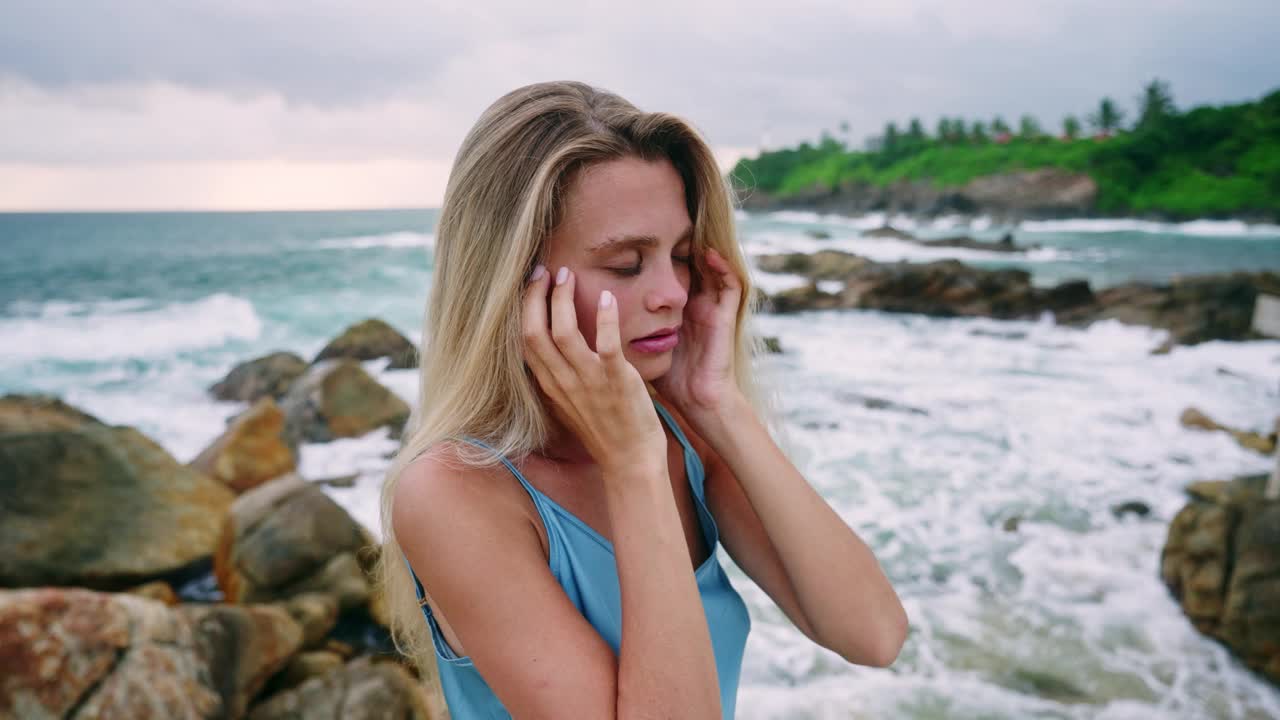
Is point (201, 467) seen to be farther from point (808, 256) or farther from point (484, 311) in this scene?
point (808, 256)

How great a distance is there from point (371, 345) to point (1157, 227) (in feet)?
201

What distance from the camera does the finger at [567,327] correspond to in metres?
1.40

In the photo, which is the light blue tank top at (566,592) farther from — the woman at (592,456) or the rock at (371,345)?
the rock at (371,345)

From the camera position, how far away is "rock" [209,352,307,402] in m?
12.4

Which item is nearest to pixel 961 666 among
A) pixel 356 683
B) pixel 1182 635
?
pixel 1182 635

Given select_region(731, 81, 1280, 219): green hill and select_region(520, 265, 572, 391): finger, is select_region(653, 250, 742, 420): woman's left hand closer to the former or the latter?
select_region(520, 265, 572, 391): finger

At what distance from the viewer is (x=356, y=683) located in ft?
12.0

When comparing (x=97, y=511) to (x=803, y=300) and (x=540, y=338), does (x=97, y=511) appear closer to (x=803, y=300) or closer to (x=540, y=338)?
(x=540, y=338)

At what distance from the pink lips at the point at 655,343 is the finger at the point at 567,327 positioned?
0.67ft

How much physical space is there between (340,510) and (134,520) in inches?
52.3

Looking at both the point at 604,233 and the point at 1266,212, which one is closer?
the point at 604,233

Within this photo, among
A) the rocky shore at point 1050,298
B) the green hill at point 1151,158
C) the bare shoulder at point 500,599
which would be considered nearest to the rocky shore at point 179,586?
the bare shoulder at point 500,599

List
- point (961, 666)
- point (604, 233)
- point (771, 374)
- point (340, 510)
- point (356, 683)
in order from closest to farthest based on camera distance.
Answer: point (604, 233)
point (771, 374)
point (356, 683)
point (961, 666)
point (340, 510)

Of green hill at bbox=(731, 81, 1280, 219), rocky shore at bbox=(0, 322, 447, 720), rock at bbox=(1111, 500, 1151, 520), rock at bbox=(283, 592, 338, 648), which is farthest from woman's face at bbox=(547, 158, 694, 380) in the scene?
green hill at bbox=(731, 81, 1280, 219)
